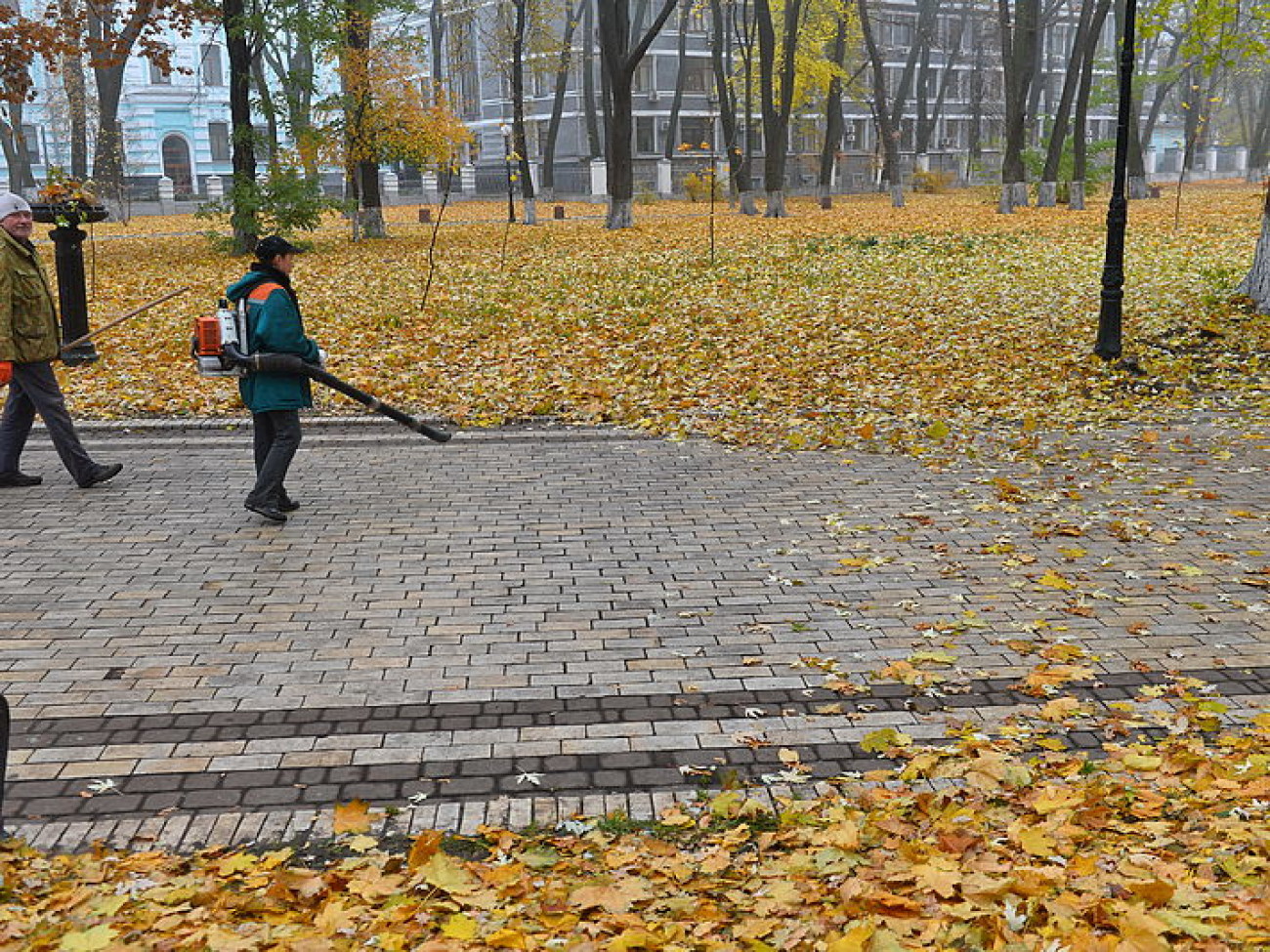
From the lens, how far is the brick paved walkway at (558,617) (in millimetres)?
5027

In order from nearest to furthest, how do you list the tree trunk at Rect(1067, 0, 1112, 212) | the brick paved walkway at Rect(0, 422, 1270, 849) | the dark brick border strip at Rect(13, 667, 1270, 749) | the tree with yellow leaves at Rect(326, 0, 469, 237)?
1. the brick paved walkway at Rect(0, 422, 1270, 849)
2. the dark brick border strip at Rect(13, 667, 1270, 749)
3. the tree with yellow leaves at Rect(326, 0, 469, 237)
4. the tree trunk at Rect(1067, 0, 1112, 212)

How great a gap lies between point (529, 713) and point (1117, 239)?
8878 millimetres

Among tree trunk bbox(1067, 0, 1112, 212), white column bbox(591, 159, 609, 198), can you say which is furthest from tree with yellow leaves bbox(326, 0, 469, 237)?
white column bbox(591, 159, 609, 198)

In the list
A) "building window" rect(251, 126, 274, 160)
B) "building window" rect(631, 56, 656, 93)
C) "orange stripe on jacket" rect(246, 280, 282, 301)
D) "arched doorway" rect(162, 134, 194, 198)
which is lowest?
"orange stripe on jacket" rect(246, 280, 282, 301)

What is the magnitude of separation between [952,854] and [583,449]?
6773mm

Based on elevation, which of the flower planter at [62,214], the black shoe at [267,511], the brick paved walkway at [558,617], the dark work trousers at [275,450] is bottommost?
the brick paved walkway at [558,617]

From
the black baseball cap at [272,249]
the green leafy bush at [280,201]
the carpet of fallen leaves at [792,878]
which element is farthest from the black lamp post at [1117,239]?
the green leafy bush at [280,201]

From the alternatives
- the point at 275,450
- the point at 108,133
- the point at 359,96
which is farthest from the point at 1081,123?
the point at 275,450

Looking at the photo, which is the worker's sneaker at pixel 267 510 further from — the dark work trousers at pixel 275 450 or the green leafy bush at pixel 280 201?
the green leafy bush at pixel 280 201

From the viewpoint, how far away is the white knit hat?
899cm

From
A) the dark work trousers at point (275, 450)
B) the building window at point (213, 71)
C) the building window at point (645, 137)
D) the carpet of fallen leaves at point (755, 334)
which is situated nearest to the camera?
the dark work trousers at point (275, 450)

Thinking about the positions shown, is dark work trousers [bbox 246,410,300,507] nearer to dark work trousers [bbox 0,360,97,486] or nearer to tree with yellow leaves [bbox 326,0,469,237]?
dark work trousers [bbox 0,360,97,486]

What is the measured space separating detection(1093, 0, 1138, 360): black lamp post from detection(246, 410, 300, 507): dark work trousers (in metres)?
7.59

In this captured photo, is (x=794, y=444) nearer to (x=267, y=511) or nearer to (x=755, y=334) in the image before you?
(x=267, y=511)
